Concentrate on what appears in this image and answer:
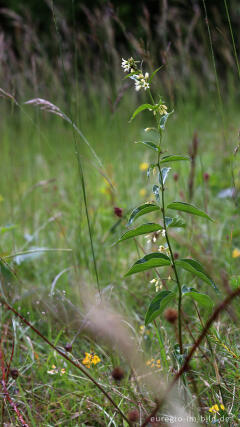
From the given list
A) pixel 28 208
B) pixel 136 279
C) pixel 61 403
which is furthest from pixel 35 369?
pixel 28 208

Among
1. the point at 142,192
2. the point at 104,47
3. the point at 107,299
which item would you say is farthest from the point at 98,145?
the point at 107,299

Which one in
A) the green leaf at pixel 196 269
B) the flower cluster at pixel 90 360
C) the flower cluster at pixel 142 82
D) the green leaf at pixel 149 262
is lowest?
the flower cluster at pixel 90 360

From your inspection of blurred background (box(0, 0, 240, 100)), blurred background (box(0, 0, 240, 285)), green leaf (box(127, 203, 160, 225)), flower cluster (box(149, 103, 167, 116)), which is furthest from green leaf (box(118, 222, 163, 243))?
blurred background (box(0, 0, 240, 100))

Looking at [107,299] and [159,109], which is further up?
[159,109]

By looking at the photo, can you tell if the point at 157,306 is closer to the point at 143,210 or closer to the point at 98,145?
the point at 143,210

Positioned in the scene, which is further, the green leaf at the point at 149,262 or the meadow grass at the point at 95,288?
the meadow grass at the point at 95,288

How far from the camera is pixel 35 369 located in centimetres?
119

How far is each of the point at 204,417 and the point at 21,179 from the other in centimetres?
257

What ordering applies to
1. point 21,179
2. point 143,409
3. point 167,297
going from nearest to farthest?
point 167,297 → point 143,409 → point 21,179

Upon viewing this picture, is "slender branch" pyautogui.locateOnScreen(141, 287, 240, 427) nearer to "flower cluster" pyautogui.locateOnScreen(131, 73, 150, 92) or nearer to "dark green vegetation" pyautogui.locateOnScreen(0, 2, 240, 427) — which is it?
"dark green vegetation" pyautogui.locateOnScreen(0, 2, 240, 427)

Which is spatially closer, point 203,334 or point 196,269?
point 203,334

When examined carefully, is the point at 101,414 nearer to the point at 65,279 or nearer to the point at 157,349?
the point at 157,349

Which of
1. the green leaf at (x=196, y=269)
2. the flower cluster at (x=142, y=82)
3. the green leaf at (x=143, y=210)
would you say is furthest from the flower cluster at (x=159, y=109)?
the green leaf at (x=196, y=269)

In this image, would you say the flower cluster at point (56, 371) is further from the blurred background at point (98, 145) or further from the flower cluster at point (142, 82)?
the flower cluster at point (142, 82)
